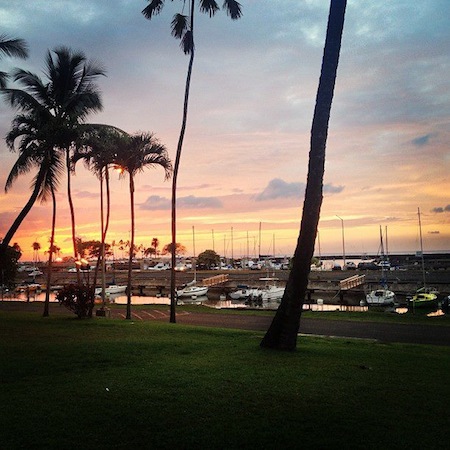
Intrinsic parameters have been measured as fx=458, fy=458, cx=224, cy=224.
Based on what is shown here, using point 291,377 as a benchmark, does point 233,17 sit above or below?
above

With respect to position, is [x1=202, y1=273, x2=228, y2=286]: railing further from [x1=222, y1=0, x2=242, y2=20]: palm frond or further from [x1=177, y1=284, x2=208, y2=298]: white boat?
A: [x1=222, y1=0, x2=242, y2=20]: palm frond

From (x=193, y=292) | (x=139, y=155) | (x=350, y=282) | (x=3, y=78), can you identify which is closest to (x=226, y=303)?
(x=193, y=292)

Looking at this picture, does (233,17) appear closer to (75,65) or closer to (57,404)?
(75,65)

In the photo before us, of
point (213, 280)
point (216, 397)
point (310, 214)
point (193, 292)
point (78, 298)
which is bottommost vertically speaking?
point (193, 292)

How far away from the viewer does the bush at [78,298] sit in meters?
21.0

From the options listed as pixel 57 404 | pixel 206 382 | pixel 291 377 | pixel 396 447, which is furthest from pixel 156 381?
pixel 396 447

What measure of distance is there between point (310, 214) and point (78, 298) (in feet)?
43.7

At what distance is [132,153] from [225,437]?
21963 mm

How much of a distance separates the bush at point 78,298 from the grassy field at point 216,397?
8.89 metres

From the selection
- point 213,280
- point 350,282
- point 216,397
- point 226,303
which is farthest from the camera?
point 213,280

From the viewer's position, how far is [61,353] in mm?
10789

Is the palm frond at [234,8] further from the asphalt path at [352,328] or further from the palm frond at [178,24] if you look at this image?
the asphalt path at [352,328]

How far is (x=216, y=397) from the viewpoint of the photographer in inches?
283

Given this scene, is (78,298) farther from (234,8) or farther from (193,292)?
(193,292)
